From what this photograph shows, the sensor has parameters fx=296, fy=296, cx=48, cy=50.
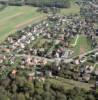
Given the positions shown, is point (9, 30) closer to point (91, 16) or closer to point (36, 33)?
point (36, 33)

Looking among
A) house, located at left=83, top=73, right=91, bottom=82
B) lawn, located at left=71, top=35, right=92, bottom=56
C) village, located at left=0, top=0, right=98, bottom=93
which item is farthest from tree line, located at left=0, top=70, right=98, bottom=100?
lawn, located at left=71, top=35, right=92, bottom=56

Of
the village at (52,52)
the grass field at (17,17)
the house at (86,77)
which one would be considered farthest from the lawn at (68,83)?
the grass field at (17,17)

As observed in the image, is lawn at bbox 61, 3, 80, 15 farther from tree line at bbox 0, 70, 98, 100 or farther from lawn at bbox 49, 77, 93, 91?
tree line at bbox 0, 70, 98, 100

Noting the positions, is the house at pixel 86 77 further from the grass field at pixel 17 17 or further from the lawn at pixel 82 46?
the grass field at pixel 17 17

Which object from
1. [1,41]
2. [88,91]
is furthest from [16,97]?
[1,41]

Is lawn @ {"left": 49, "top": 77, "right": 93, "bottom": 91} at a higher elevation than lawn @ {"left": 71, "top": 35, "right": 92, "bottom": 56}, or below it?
below
